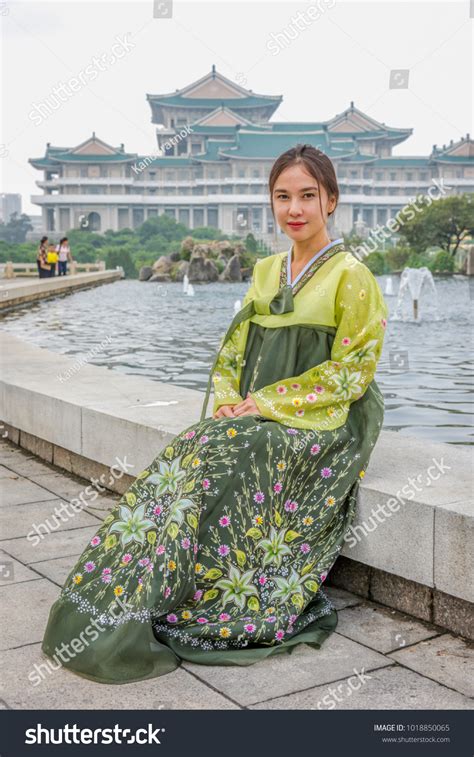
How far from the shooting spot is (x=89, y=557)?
224 centimetres

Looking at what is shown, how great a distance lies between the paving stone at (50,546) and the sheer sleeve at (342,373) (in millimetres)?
920

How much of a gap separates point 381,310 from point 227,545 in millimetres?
719

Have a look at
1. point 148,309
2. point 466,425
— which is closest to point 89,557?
point 466,425

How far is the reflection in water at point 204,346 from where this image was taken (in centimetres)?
544

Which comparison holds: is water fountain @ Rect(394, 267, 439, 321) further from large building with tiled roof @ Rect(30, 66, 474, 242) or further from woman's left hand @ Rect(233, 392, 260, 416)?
large building with tiled roof @ Rect(30, 66, 474, 242)

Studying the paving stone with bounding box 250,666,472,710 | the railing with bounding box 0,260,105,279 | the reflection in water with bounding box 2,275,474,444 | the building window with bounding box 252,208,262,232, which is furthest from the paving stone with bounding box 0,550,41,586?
the building window with bounding box 252,208,262,232

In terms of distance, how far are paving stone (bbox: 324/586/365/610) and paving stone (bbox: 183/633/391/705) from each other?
0.24m

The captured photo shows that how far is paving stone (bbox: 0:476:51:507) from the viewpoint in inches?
134

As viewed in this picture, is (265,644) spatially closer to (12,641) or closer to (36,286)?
(12,641)

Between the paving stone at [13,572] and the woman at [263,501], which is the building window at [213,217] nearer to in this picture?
the paving stone at [13,572]

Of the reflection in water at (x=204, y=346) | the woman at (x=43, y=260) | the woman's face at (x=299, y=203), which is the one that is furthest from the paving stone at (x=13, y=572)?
the woman at (x=43, y=260)

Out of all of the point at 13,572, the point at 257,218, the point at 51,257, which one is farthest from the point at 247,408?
the point at 257,218

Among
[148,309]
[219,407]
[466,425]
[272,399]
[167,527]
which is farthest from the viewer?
[148,309]

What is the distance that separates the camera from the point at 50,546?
9.45 ft
